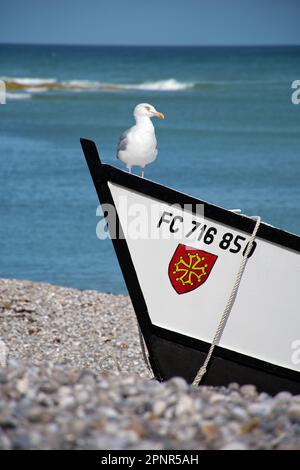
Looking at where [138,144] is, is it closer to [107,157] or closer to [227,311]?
[227,311]

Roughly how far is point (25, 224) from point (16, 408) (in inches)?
414

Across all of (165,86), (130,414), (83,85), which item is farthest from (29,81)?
(130,414)

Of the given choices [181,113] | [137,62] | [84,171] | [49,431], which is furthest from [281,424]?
[137,62]

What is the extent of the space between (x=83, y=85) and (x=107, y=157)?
111ft

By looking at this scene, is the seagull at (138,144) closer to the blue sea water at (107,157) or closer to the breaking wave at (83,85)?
the blue sea water at (107,157)

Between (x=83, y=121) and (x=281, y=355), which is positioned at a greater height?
(x=83, y=121)

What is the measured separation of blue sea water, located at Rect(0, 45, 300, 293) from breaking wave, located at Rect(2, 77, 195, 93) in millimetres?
70

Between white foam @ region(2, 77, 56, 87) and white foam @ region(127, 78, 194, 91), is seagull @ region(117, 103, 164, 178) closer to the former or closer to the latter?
white foam @ region(127, 78, 194, 91)

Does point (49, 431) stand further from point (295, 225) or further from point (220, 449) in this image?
point (295, 225)

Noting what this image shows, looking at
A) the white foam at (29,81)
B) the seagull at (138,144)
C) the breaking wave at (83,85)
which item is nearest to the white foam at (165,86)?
the breaking wave at (83,85)

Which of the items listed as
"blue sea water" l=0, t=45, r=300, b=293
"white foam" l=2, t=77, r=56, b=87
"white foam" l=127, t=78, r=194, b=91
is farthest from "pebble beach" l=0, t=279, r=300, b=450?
"white foam" l=2, t=77, r=56, b=87

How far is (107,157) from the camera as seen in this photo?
19062 mm

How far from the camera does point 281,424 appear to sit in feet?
13.6

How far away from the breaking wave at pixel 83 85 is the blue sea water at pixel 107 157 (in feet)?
0.23
